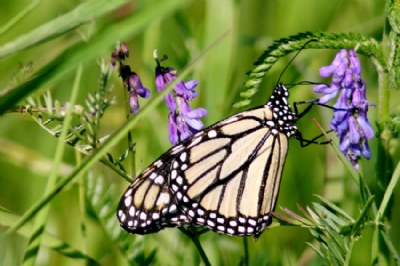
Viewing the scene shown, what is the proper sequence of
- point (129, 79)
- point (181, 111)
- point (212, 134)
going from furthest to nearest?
point (212, 134)
point (181, 111)
point (129, 79)

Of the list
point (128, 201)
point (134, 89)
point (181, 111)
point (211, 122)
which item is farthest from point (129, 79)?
point (211, 122)

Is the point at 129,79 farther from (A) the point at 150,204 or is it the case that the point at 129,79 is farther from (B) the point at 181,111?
(A) the point at 150,204

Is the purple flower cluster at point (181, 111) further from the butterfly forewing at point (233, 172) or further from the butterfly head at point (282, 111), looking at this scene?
the butterfly head at point (282, 111)

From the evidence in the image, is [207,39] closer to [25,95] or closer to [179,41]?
[179,41]

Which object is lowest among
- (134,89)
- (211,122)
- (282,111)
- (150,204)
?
(150,204)

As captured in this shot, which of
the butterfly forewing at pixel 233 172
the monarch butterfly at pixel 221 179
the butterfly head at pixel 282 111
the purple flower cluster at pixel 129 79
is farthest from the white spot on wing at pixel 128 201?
the butterfly head at pixel 282 111

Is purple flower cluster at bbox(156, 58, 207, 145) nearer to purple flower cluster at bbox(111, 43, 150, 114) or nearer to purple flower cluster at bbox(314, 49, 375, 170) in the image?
purple flower cluster at bbox(111, 43, 150, 114)
